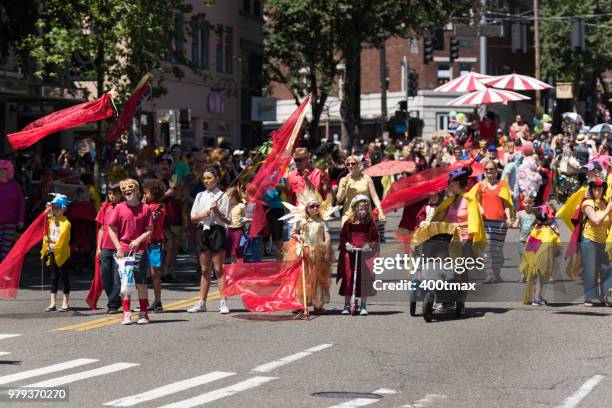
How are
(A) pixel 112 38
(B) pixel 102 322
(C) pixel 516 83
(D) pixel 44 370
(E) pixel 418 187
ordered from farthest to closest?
1. (C) pixel 516 83
2. (A) pixel 112 38
3. (E) pixel 418 187
4. (B) pixel 102 322
5. (D) pixel 44 370

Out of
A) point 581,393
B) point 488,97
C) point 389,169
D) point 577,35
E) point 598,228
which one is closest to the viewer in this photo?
point 581,393

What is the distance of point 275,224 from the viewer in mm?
21875

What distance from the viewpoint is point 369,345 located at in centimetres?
1345

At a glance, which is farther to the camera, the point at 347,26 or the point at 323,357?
the point at 347,26

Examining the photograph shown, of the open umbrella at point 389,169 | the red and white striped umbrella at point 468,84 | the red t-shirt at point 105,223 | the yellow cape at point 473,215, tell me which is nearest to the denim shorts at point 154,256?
the red t-shirt at point 105,223

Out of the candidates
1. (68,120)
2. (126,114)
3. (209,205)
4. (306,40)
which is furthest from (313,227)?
(306,40)

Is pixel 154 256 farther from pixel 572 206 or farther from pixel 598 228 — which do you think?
pixel 598 228

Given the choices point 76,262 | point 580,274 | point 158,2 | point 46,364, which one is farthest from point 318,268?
point 158,2

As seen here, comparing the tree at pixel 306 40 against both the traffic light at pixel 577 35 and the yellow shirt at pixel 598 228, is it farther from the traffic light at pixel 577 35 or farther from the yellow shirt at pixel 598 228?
the yellow shirt at pixel 598 228

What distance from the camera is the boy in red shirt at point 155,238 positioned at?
16.2 meters

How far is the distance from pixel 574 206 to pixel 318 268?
345 cm

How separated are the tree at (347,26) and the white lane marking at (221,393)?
34.0 m

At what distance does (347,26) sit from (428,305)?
103 ft

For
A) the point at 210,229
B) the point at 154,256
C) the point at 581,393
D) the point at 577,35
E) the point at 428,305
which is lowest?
the point at 581,393
